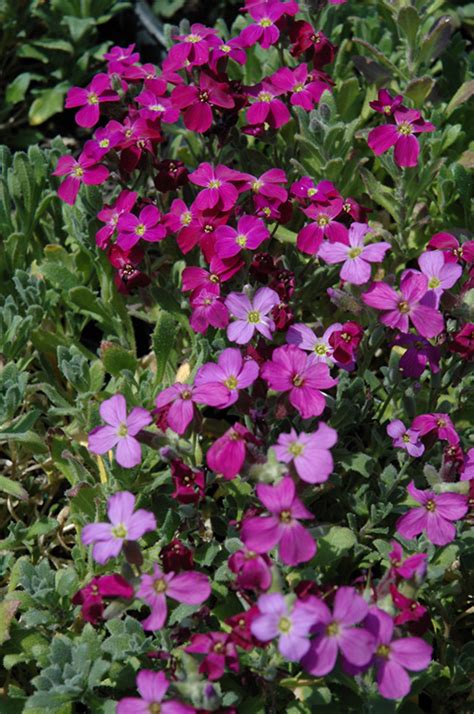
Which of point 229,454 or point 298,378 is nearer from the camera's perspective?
point 229,454

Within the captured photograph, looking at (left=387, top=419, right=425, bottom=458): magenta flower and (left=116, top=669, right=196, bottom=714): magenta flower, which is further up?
(left=116, top=669, right=196, bottom=714): magenta flower

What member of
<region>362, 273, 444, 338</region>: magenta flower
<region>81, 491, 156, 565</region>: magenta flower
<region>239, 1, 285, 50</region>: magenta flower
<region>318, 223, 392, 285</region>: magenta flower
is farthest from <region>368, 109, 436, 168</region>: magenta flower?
<region>81, 491, 156, 565</region>: magenta flower

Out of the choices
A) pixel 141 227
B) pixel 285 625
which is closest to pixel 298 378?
pixel 285 625

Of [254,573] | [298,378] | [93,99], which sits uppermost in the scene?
[93,99]

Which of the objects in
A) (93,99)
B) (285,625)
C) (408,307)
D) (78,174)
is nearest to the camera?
(285,625)

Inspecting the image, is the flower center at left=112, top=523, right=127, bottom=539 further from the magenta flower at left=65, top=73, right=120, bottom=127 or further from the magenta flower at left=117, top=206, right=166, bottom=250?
the magenta flower at left=65, top=73, right=120, bottom=127

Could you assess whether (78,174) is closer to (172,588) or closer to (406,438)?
(406,438)

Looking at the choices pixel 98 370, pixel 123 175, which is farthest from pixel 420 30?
pixel 98 370
